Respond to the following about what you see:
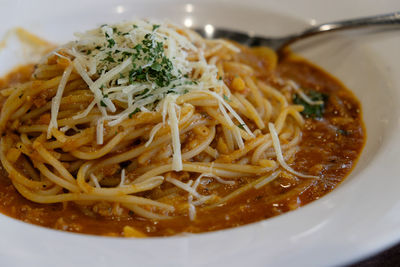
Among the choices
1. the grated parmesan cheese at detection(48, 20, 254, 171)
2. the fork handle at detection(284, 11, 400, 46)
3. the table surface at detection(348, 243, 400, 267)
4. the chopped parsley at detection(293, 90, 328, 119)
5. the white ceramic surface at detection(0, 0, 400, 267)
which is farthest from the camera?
the fork handle at detection(284, 11, 400, 46)

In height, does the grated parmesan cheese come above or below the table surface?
above

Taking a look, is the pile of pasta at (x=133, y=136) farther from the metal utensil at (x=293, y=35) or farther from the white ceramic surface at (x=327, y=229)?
the metal utensil at (x=293, y=35)

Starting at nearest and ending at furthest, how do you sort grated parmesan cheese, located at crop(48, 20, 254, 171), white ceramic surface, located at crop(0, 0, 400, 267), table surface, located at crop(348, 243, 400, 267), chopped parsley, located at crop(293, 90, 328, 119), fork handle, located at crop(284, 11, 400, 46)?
white ceramic surface, located at crop(0, 0, 400, 267) → table surface, located at crop(348, 243, 400, 267) → grated parmesan cheese, located at crop(48, 20, 254, 171) → chopped parsley, located at crop(293, 90, 328, 119) → fork handle, located at crop(284, 11, 400, 46)

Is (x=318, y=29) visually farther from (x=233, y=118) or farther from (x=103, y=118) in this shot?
(x=103, y=118)

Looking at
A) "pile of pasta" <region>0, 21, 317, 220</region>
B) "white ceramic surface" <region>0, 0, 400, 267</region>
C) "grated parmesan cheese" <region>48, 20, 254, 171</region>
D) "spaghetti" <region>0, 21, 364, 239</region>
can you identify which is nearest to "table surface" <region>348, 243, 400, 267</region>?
"white ceramic surface" <region>0, 0, 400, 267</region>

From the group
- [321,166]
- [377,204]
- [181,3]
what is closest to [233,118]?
[321,166]

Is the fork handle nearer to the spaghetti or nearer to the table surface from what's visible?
the spaghetti
